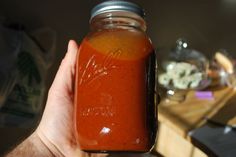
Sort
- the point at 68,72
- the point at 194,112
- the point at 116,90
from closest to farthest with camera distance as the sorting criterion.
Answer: the point at 116,90
the point at 68,72
the point at 194,112

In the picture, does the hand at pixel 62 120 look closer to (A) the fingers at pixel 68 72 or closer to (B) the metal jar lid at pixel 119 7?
(A) the fingers at pixel 68 72

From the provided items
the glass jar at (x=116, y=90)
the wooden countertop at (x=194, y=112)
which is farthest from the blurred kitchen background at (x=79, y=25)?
the glass jar at (x=116, y=90)

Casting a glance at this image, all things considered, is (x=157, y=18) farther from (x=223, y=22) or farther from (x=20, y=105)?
(x=20, y=105)

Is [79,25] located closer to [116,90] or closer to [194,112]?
[194,112]

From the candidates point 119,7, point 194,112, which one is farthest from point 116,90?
point 194,112

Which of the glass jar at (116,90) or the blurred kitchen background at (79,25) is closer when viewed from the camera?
the glass jar at (116,90)

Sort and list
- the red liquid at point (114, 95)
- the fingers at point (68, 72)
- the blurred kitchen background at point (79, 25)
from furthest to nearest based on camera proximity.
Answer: the blurred kitchen background at point (79, 25), the fingers at point (68, 72), the red liquid at point (114, 95)

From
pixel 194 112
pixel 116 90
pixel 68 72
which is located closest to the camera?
pixel 116 90

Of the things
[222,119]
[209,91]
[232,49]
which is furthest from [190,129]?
[232,49]
